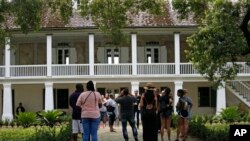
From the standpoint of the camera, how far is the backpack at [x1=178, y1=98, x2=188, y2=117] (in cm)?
1712

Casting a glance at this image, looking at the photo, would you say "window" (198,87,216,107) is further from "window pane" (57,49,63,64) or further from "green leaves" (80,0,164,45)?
"green leaves" (80,0,164,45)

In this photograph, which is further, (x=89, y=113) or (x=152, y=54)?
(x=152, y=54)

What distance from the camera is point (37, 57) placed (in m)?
40.1

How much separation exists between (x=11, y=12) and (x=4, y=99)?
17087mm

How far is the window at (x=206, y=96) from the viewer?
3956cm

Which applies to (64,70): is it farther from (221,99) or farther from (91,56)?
(221,99)

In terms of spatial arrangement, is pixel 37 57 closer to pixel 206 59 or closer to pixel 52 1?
pixel 52 1

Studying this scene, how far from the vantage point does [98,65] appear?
36.9 metres

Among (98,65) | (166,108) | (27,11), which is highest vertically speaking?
(27,11)

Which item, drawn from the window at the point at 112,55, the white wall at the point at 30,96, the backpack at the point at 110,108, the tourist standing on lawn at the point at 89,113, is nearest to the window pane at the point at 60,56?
the white wall at the point at 30,96

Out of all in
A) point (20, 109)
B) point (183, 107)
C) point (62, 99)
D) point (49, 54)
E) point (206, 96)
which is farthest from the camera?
point (62, 99)

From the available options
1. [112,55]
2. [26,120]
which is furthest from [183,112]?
[112,55]

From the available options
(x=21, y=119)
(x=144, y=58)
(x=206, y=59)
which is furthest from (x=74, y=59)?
(x=206, y=59)

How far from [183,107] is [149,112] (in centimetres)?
244
